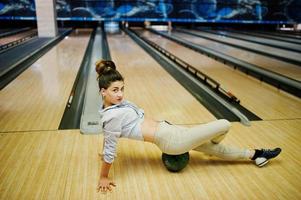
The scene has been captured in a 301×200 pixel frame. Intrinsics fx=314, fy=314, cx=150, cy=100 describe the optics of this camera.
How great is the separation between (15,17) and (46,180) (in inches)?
520

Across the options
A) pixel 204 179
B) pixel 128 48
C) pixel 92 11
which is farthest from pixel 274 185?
pixel 92 11

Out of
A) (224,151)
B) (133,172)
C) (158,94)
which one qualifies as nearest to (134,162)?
(133,172)

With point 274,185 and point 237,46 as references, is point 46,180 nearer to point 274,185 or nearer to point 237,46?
point 274,185

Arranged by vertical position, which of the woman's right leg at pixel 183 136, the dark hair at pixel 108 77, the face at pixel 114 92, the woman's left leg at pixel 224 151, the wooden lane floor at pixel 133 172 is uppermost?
the dark hair at pixel 108 77

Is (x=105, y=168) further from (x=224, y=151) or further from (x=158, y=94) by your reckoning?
(x=158, y=94)

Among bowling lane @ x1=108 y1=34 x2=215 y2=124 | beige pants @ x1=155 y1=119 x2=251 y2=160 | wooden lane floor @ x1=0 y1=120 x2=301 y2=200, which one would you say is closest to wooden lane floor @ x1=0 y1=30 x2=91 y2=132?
wooden lane floor @ x1=0 y1=120 x2=301 y2=200

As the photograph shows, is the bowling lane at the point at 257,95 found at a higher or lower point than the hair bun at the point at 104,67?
lower

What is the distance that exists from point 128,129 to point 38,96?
220 cm

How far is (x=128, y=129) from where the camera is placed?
1.87 m

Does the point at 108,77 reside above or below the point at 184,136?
above

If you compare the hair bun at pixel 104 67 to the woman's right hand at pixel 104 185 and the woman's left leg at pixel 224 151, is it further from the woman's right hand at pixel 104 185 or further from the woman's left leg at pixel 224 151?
the woman's left leg at pixel 224 151

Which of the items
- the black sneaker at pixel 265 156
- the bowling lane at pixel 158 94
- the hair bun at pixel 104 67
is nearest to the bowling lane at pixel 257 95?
the bowling lane at pixel 158 94

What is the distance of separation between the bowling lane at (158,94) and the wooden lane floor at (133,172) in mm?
666

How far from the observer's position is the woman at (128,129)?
1.80m
